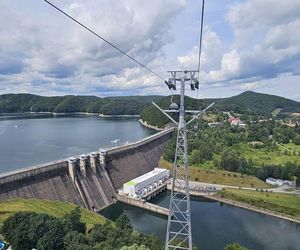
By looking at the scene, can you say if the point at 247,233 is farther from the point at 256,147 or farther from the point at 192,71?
the point at 256,147

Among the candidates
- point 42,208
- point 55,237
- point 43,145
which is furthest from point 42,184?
point 43,145

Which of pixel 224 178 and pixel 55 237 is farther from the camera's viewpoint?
pixel 224 178

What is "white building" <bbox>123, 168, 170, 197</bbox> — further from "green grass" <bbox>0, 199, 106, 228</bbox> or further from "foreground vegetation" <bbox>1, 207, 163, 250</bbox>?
"foreground vegetation" <bbox>1, 207, 163, 250</bbox>

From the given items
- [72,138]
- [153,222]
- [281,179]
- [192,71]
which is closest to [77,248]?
[192,71]

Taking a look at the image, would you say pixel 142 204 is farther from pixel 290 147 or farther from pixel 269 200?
pixel 290 147

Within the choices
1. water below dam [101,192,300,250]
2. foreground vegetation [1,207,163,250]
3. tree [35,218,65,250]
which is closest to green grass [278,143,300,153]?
water below dam [101,192,300,250]

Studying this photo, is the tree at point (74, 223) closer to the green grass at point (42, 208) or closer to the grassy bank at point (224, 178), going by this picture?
the green grass at point (42, 208)

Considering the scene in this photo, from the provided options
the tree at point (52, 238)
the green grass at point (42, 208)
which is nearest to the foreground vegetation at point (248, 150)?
the green grass at point (42, 208)
